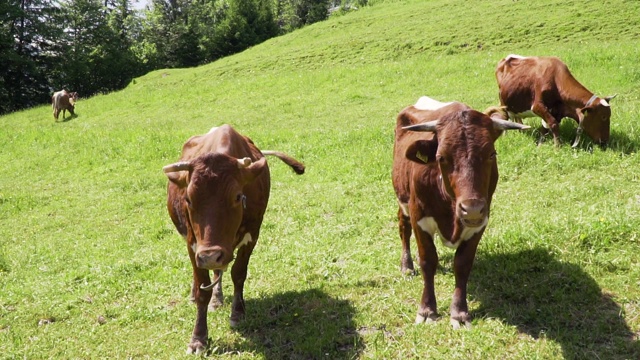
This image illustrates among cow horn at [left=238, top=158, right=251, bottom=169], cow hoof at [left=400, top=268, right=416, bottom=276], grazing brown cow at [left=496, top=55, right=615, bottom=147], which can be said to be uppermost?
cow horn at [left=238, top=158, right=251, bottom=169]

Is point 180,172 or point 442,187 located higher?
point 180,172

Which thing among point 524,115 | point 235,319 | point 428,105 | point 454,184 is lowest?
point 235,319

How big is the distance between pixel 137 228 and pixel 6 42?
3859 centimetres

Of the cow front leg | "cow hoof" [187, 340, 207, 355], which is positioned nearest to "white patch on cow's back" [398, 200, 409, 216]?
the cow front leg

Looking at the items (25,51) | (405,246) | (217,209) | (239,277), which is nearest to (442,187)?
(405,246)

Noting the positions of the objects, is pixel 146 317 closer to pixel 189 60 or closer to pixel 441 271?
pixel 441 271

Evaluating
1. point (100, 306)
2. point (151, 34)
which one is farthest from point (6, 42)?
point (100, 306)

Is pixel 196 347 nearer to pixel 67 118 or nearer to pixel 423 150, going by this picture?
pixel 423 150

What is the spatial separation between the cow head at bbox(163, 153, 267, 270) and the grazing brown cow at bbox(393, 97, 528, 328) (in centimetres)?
167

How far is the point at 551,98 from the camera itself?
1104 centimetres

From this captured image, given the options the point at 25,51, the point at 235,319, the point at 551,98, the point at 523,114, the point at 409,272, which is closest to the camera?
the point at 235,319

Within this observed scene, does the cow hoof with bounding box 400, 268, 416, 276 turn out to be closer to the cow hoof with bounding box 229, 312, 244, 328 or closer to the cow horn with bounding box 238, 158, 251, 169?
the cow hoof with bounding box 229, 312, 244, 328

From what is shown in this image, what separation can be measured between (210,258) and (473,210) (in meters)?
2.17

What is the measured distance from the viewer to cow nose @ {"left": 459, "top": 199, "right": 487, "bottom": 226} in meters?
4.31
